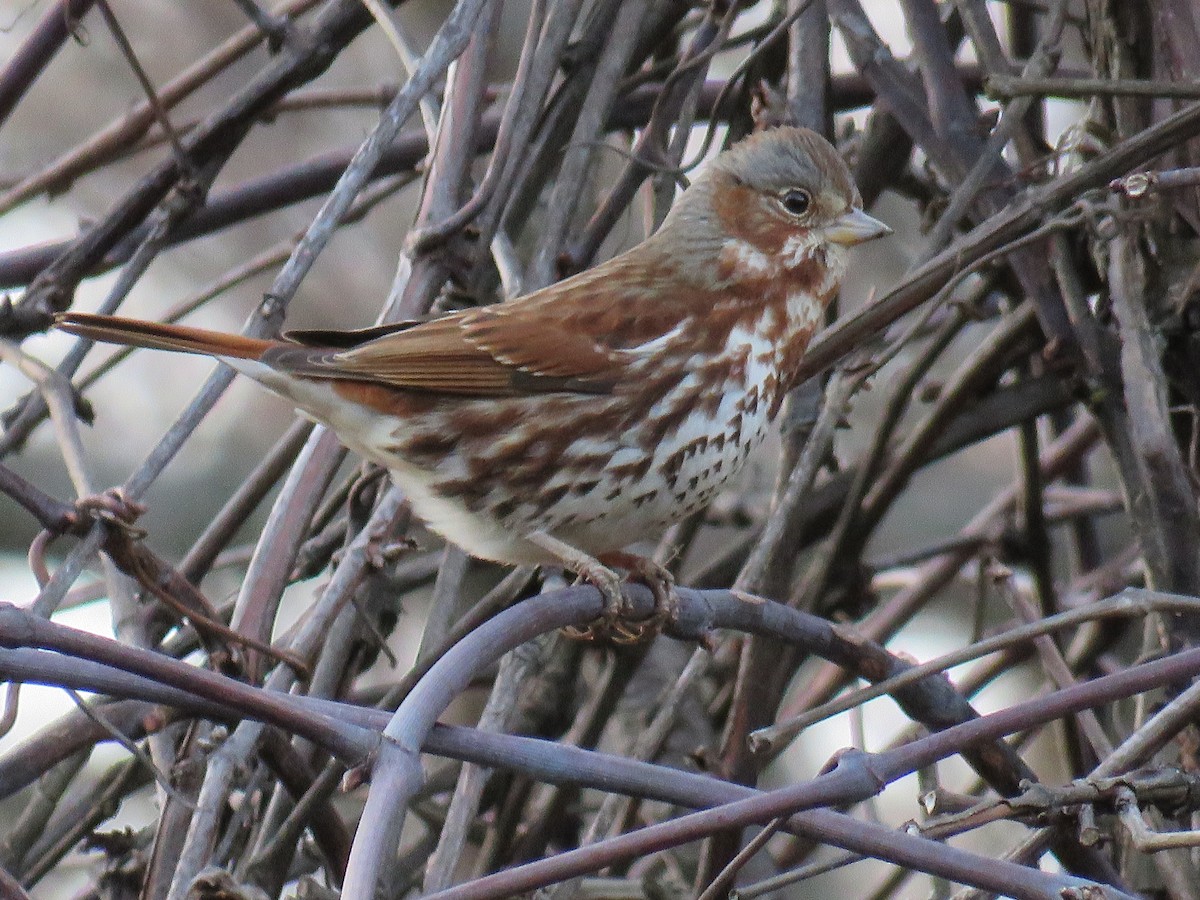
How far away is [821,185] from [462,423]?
1.00 meters

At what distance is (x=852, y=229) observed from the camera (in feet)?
12.2

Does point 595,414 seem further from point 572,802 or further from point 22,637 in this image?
point 22,637

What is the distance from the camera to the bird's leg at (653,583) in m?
3.01

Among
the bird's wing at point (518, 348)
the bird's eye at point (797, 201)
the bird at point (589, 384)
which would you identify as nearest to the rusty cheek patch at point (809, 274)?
the bird at point (589, 384)

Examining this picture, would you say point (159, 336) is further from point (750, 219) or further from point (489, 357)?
point (750, 219)

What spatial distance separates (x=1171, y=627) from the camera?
317 centimetres

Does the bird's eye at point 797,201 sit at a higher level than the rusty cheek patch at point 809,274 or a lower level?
higher

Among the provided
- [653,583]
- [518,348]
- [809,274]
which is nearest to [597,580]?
[653,583]

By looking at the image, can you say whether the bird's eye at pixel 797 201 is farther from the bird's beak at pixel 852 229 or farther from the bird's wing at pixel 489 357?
the bird's wing at pixel 489 357

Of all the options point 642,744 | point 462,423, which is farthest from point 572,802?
point 462,423

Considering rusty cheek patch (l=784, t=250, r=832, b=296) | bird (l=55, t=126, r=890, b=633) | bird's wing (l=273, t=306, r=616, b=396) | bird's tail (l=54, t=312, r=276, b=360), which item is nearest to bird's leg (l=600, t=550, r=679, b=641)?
bird (l=55, t=126, r=890, b=633)

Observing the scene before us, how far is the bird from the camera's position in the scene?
342cm

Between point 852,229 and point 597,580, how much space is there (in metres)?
1.08

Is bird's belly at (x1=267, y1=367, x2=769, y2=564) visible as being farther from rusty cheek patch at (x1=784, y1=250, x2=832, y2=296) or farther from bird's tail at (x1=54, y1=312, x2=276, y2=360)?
rusty cheek patch at (x1=784, y1=250, x2=832, y2=296)
